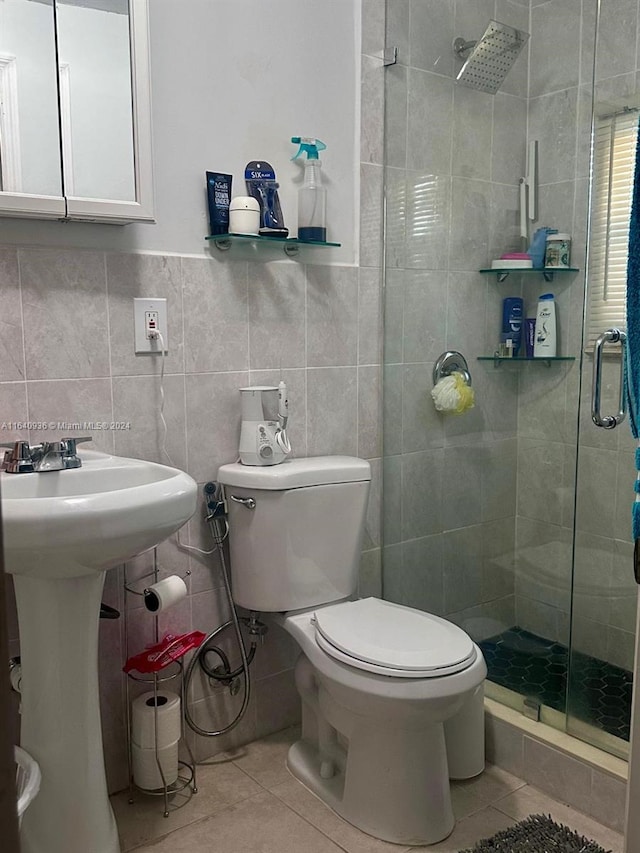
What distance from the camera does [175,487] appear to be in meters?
1.44

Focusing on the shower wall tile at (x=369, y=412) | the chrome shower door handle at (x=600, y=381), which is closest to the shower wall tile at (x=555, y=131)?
the chrome shower door handle at (x=600, y=381)

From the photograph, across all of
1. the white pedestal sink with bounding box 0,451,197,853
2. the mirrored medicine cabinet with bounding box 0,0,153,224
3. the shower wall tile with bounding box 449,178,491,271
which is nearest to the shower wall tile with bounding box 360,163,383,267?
the shower wall tile with bounding box 449,178,491,271

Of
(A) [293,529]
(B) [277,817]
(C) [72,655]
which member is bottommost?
(B) [277,817]

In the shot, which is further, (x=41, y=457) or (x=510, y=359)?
(x=510, y=359)

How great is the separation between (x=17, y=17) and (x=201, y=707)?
1699 mm

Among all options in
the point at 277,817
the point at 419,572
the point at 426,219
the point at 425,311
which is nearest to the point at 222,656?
the point at 277,817

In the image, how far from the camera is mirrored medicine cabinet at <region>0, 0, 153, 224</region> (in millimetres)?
1592

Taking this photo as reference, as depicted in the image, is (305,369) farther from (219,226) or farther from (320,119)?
(320,119)

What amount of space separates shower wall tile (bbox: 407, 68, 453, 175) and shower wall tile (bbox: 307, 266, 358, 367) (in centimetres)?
39

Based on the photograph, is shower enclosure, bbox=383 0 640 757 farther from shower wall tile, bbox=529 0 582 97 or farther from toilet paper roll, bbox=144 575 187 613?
toilet paper roll, bbox=144 575 187 613

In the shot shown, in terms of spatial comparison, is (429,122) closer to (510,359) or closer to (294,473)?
(510,359)

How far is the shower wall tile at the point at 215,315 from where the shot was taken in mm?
1950

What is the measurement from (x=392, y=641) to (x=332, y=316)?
944mm

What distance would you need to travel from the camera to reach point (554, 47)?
2189 mm
